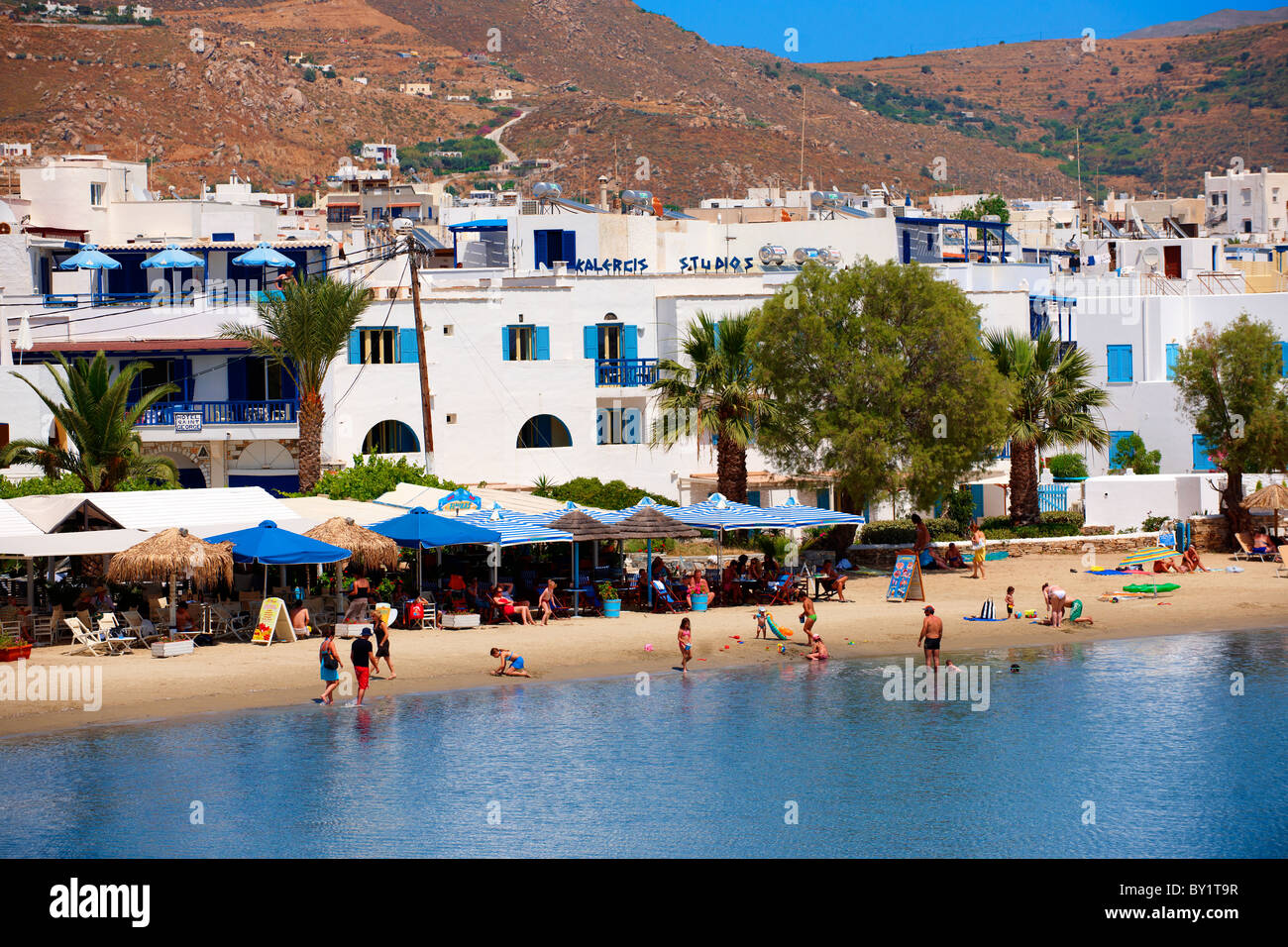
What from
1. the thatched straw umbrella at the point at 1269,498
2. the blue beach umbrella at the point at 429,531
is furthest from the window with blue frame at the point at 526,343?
the thatched straw umbrella at the point at 1269,498

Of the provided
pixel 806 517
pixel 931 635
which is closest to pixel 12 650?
pixel 931 635

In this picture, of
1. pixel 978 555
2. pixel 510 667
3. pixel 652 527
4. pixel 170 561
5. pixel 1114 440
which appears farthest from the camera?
pixel 1114 440

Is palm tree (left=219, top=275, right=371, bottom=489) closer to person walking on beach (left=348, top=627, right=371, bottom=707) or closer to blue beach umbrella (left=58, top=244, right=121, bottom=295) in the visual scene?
blue beach umbrella (left=58, top=244, right=121, bottom=295)

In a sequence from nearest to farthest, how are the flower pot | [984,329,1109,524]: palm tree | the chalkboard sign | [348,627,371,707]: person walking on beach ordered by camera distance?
[348,627,371,707]: person walking on beach < the flower pot < the chalkboard sign < [984,329,1109,524]: palm tree

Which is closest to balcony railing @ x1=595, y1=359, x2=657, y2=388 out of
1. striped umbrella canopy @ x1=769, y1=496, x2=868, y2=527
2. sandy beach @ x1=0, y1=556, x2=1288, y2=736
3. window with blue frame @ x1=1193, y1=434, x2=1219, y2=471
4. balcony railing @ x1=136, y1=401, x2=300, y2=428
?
balcony railing @ x1=136, y1=401, x2=300, y2=428

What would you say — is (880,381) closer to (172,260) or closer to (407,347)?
(407,347)

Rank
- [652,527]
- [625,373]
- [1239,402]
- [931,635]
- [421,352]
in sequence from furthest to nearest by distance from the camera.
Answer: [625,373] → [1239,402] → [421,352] → [652,527] → [931,635]

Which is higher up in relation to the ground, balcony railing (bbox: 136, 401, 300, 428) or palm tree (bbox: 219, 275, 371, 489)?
palm tree (bbox: 219, 275, 371, 489)

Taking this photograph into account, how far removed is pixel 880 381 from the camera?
35.2 meters

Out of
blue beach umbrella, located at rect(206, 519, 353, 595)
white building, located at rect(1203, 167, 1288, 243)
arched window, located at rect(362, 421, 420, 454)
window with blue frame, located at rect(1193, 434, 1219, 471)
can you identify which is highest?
white building, located at rect(1203, 167, 1288, 243)

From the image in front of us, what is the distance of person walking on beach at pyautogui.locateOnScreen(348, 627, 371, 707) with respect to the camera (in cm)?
2333

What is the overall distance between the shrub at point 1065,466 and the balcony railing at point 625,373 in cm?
1342

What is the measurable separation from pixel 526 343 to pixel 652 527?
15.2m

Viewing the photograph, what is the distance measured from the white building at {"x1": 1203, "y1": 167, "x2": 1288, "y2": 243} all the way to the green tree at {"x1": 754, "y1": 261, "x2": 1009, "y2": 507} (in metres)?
81.8
